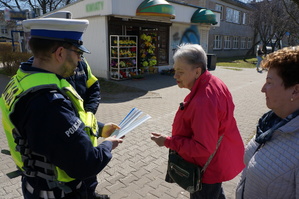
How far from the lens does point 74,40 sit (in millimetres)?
1542

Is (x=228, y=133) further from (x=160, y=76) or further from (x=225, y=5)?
(x=225, y=5)

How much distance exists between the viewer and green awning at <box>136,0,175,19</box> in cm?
1071

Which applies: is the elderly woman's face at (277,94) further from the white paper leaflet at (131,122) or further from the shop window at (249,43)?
the shop window at (249,43)

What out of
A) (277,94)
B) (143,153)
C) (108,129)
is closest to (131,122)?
(108,129)

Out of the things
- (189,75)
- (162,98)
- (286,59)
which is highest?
(286,59)

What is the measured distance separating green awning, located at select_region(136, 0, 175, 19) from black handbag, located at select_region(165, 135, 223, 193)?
979 centimetres

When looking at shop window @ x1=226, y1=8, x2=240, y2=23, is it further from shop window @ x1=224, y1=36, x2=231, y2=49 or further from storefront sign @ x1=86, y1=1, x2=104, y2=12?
storefront sign @ x1=86, y1=1, x2=104, y2=12

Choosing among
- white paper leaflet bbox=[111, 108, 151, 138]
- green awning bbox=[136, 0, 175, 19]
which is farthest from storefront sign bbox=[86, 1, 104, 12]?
white paper leaflet bbox=[111, 108, 151, 138]

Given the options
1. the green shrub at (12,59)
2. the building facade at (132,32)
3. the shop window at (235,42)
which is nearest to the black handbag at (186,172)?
the building facade at (132,32)

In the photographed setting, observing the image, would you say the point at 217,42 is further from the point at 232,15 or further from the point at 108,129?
the point at 108,129

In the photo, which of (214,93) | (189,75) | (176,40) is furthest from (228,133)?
(176,40)

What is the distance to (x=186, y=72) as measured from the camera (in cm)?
205

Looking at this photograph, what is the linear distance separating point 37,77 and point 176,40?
46.9 feet

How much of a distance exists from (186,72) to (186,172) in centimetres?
90
